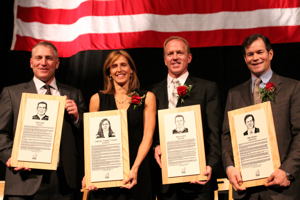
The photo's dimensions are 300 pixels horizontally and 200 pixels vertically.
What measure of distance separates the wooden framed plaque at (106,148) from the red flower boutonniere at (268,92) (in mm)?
1004

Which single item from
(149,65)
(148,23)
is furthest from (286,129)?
(148,23)

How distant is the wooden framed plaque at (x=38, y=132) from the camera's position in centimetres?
316

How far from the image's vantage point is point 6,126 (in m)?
3.32

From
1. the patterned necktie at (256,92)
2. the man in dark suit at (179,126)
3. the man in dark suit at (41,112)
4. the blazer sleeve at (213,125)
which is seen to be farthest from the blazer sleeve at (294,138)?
the man in dark suit at (41,112)

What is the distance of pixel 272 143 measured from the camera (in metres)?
2.89

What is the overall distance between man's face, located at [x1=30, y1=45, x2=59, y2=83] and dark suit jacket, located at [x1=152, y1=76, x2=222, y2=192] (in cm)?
89

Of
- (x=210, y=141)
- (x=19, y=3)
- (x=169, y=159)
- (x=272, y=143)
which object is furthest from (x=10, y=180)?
(x=19, y=3)

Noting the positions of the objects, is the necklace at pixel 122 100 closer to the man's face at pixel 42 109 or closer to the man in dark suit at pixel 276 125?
the man's face at pixel 42 109

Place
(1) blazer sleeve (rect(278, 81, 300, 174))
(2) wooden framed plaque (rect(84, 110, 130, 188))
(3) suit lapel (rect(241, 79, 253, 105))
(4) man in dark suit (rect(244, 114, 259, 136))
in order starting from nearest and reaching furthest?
(1) blazer sleeve (rect(278, 81, 300, 174)), (4) man in dark suit (rect(244, 114, 259, 136)), (2) wooden framed plaque (rect(84, 110, 130, 188)), (3) suit lapel (rect(241, 79, 253, 105))

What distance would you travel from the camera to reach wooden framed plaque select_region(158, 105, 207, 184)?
3062mm

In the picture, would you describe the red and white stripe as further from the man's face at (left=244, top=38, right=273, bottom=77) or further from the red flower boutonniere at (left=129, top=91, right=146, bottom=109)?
the red flower boutonniere at (left=129, top=91, right=146, bottom=109)

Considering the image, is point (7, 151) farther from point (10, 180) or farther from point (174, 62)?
point (174, 62)

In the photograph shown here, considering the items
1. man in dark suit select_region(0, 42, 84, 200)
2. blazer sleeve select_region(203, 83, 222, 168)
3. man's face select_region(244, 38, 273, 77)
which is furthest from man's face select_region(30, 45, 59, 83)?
man's face select_region(244, 38, 273, 77)

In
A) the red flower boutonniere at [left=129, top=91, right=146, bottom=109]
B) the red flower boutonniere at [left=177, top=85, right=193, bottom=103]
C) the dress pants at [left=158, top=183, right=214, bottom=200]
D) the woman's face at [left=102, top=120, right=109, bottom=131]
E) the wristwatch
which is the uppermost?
the red flower boutonniere at [left=177, top=85, right=193, bottom=103]
